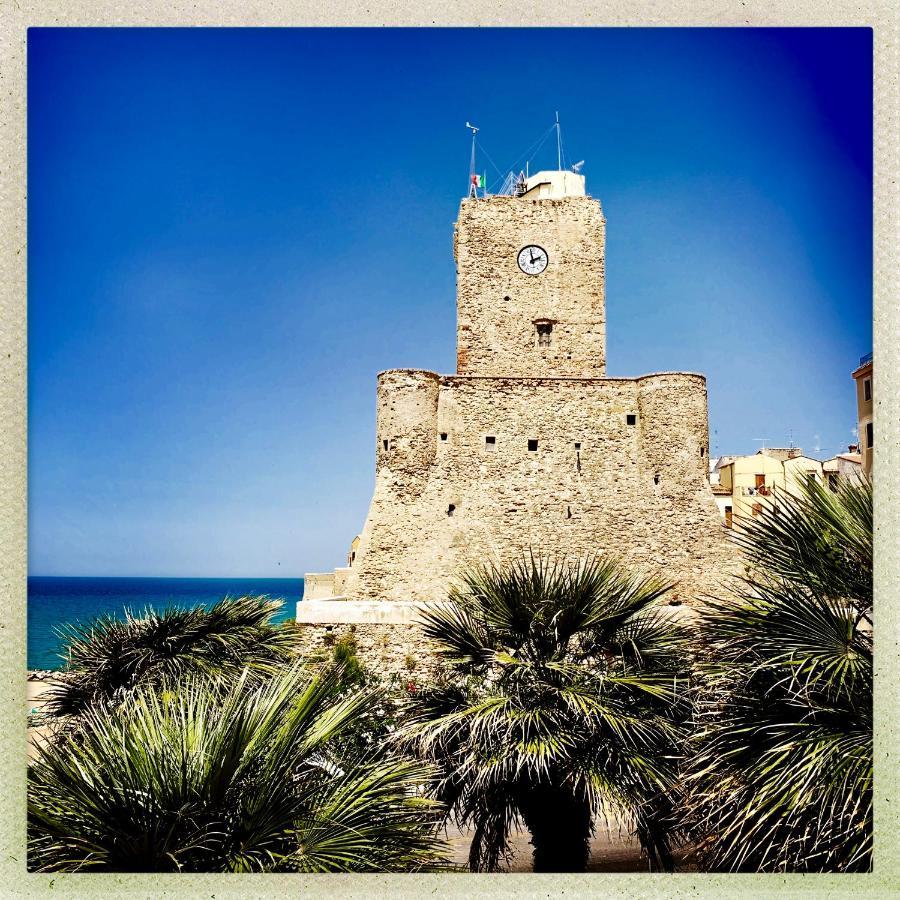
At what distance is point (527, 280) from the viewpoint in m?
21.4

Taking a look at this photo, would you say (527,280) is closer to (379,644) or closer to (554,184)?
(554,184)

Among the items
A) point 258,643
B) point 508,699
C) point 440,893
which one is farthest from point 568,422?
point 440,893

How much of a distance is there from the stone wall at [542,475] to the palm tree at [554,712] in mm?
10582

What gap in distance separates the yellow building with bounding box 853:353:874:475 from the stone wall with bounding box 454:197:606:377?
7992 mm

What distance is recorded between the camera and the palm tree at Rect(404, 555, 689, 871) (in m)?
6.41

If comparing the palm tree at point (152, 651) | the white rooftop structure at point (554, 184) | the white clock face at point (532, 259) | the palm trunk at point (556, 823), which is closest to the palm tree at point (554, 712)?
the palm trunk at point (556, 823)

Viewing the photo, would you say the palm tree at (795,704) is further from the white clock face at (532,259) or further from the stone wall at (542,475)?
the white clock face at (532,259)

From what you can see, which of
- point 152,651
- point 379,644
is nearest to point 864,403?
point 379,644

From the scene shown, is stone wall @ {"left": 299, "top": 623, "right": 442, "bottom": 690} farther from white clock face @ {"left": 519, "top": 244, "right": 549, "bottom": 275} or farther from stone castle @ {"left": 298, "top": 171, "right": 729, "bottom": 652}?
white clock face @ {"left": 519, "top": 244, "right": 549, "bottom": 275}

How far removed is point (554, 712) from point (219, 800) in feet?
8.83

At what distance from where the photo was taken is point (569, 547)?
18.4 metres

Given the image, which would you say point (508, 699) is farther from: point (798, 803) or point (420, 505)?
point (420, 505)

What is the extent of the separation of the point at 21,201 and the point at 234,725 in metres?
3.89

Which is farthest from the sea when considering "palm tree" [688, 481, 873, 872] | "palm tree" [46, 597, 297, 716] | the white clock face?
the white clock face
